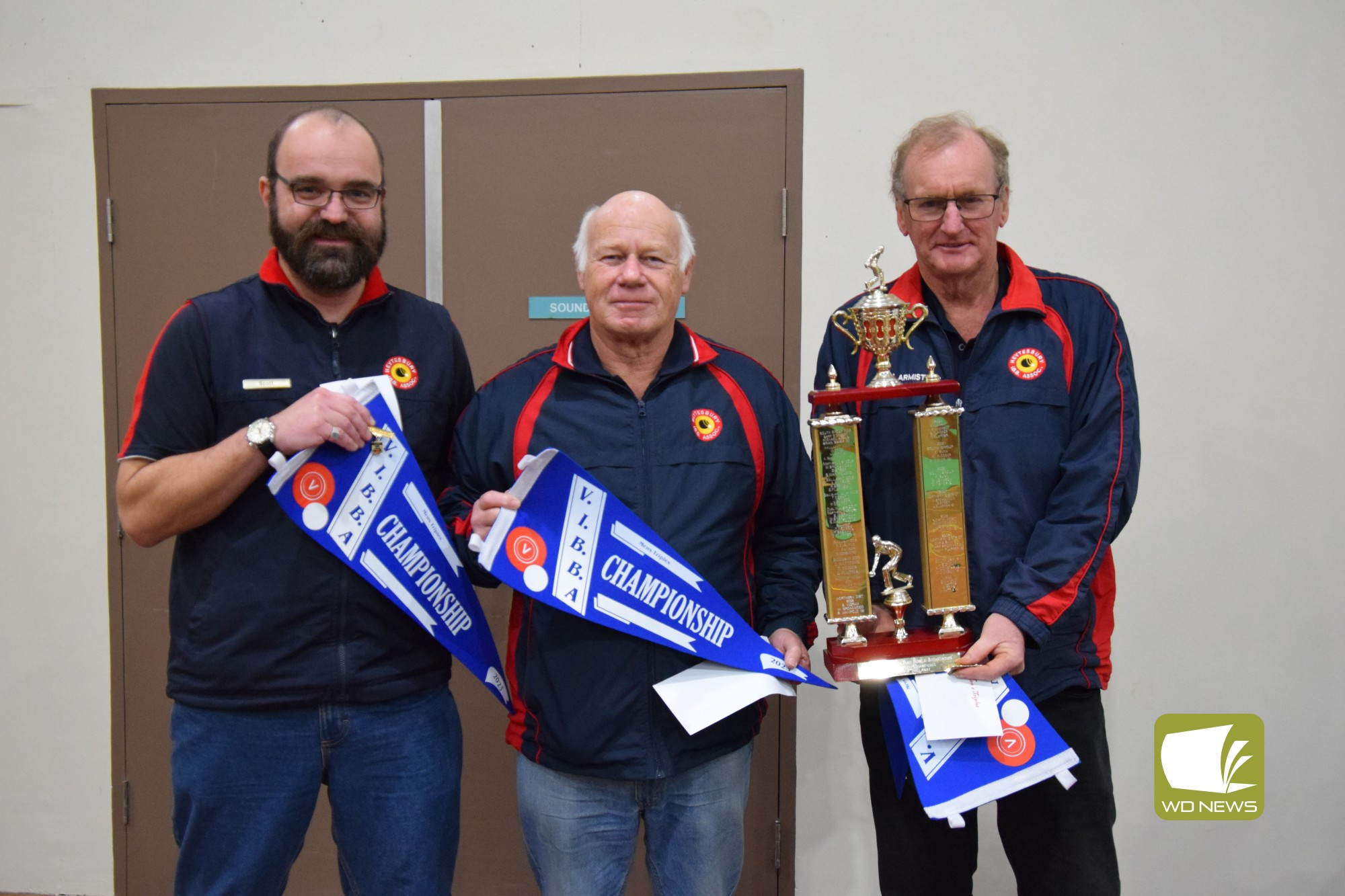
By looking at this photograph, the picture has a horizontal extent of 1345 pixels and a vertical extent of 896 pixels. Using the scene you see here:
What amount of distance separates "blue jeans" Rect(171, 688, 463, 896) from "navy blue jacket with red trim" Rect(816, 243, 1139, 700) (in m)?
1.03

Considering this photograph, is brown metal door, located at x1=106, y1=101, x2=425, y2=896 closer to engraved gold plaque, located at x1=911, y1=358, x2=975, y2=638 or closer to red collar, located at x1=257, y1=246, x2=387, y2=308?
red collar, located at x1=257, y1=246, x2=387, y2=308

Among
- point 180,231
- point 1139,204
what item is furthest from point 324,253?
point 1139,204

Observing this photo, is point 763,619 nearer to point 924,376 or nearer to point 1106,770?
point 924,376

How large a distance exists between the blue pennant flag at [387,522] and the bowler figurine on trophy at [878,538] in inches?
28.6

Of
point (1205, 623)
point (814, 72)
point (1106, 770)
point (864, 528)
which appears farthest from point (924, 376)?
point (1205, 623)

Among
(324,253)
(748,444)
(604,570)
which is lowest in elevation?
(604,570)

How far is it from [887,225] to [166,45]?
7.70 ft

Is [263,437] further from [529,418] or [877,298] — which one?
[877,298]

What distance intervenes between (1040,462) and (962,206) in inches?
20.1

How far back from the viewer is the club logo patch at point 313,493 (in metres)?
1.63

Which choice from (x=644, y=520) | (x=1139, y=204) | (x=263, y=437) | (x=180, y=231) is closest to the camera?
(x=263, y=437)

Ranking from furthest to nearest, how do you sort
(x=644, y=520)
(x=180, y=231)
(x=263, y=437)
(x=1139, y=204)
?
(x=180, y=231), (x=1139, y=204), (x=644, y=520), (x=263, y=437)

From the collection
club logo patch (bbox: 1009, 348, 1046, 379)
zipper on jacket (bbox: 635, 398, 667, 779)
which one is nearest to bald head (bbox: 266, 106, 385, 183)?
zipper on jacket (bbox: 635, 398, 667, 779)

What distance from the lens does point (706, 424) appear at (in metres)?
1.71
